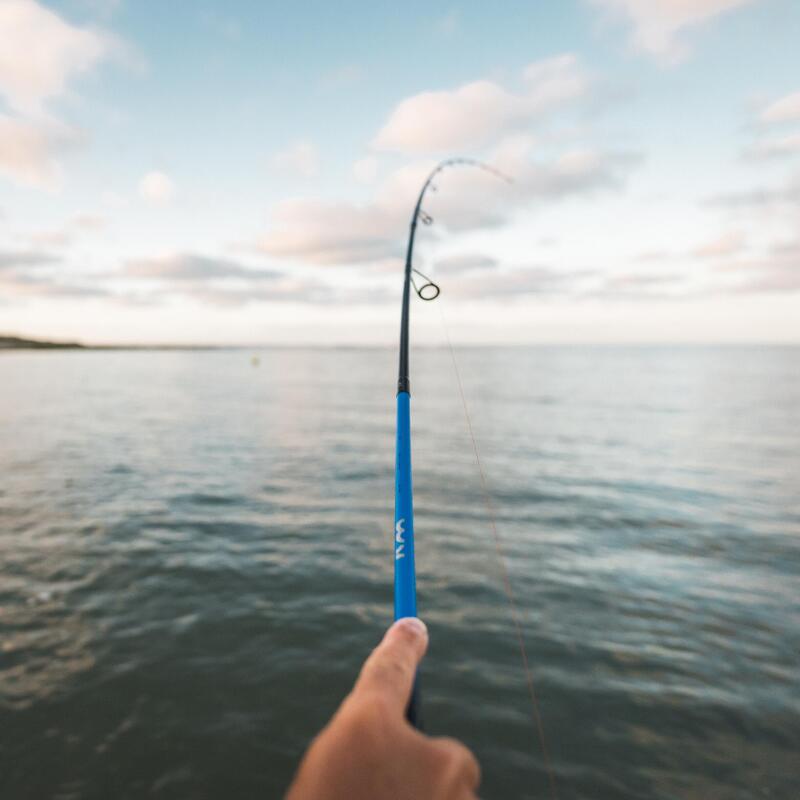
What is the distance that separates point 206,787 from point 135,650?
2948mm

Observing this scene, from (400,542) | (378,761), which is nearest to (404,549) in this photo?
(400,542)

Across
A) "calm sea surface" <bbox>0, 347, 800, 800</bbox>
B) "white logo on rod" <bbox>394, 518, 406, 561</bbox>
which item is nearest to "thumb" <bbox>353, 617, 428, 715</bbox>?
"white logo on rod" <bbox>394, 518, 406, 561</bbox>

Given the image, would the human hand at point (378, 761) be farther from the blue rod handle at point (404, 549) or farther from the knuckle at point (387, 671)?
the blue rod handle at point (404, 549)

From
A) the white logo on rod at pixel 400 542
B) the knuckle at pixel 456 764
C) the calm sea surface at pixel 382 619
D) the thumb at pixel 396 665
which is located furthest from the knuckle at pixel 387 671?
the calm sea surface at pixel 382 619

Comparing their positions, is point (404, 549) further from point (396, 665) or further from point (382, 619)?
point (382, 619)

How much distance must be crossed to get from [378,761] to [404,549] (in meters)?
1.62

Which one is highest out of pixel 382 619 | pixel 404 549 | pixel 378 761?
pixel 378 761

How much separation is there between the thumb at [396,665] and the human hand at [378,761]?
22 millimetres

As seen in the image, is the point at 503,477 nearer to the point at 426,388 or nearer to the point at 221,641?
the point at 221,641

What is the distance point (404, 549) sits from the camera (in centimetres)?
292

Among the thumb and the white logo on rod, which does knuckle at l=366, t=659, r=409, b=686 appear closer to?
the thumb

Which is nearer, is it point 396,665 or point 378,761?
point 378,761

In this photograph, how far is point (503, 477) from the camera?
19234 mm

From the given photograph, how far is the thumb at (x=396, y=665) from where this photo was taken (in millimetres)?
1623
